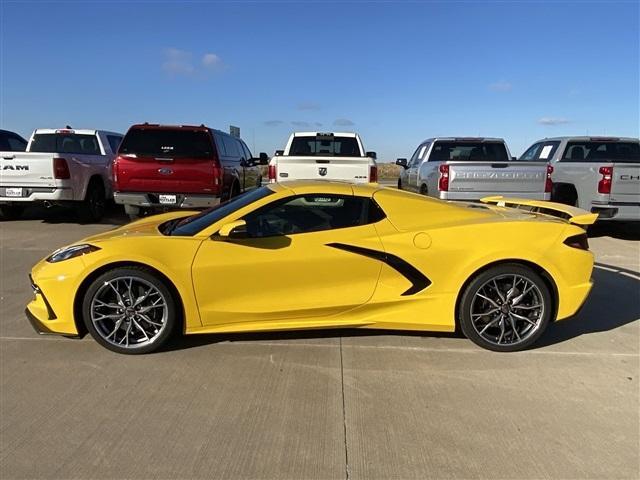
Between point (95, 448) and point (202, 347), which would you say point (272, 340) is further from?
point (95, 448)

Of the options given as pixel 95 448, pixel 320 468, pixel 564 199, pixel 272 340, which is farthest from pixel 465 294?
pixel 564 199

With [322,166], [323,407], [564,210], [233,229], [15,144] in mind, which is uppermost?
[15,144]

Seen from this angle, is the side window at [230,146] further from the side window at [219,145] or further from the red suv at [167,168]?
the red suv at [167,168]

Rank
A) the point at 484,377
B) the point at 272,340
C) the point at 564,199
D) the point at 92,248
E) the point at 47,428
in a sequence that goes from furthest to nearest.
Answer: the point at 564,199, the point at 272,340, the point at 92,248, the point at 484,377, the point at 47,428

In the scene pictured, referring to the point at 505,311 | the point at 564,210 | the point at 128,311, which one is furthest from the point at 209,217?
the point at 564,210

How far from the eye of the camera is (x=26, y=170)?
Result: 1001 centimetres

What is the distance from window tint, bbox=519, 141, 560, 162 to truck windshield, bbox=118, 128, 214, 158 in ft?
20.8

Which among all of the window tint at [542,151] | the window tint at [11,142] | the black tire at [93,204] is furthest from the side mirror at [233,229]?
the window tint at [11,142]

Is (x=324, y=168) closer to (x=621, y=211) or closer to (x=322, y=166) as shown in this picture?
(x=322, y=166)

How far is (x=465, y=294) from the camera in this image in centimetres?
420

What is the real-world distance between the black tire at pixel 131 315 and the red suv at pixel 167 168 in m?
5.44

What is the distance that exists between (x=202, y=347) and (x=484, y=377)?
7.11ft

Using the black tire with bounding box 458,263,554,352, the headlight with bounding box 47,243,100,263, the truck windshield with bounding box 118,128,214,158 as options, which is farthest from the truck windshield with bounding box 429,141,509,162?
the headlight with bounding box 47,243,100,263

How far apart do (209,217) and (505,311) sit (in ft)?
8.28
